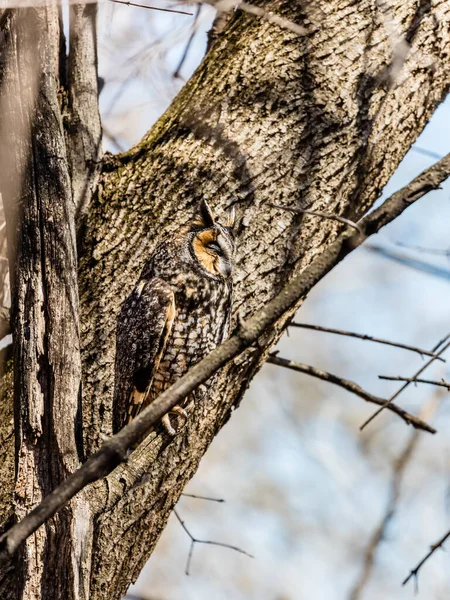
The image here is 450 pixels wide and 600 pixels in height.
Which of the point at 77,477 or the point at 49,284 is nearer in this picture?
the point at 77,477

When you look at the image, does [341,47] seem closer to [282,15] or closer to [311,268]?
[282,15]

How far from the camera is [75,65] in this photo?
7.74 feet

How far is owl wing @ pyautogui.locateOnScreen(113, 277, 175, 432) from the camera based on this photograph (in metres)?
2.23

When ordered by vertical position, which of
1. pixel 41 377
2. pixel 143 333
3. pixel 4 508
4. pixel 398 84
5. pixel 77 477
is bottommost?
pixel 4 508

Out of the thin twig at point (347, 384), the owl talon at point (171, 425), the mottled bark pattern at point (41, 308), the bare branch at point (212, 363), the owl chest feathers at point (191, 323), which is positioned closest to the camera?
the bare branch at point (212, 363)

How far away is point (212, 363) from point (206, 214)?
955 mm

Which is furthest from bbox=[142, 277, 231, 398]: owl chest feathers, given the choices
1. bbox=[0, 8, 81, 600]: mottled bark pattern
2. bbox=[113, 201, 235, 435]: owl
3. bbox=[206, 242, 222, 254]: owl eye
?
bbox=[0, 8, 81, 600]: mottled bark pattern

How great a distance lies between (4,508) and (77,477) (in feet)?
2.70

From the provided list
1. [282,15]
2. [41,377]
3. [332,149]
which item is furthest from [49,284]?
[282,15]

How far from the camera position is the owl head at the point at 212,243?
2.28m

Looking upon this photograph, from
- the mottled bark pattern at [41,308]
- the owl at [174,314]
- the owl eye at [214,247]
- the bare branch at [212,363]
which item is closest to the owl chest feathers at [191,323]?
the owl at [174,314]

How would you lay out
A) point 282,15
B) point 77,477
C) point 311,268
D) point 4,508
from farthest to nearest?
point 282,15, point 4,508, point 311,268, point 77,477

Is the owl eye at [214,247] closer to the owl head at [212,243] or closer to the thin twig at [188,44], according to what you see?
the owl head at [212,243]

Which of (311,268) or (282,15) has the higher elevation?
(282,15)
